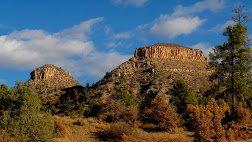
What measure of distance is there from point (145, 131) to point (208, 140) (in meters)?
7.56

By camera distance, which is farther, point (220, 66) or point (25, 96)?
point (220, 66)

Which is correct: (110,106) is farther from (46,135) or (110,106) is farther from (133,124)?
(46,135)

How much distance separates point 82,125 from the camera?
58375mm

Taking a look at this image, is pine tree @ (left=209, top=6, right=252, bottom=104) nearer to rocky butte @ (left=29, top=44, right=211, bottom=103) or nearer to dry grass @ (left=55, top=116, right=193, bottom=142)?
dry grass @ (left=55, top=116, right=193, bottom=142)

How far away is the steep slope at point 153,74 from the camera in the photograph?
14938 centimetres

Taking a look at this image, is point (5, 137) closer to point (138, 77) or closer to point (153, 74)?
point (138, 77)

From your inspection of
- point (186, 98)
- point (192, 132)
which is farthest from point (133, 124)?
point (186, 98)

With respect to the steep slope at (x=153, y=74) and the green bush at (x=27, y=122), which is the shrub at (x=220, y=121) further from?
the steep slope at (x=153, y=74)

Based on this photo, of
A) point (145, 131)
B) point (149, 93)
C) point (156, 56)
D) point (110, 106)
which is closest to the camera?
point (145, 131)

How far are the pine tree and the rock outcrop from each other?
102737 millimetres

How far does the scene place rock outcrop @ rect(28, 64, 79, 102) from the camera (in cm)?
17162

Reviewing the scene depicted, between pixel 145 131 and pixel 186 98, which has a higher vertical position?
pixel 186 98

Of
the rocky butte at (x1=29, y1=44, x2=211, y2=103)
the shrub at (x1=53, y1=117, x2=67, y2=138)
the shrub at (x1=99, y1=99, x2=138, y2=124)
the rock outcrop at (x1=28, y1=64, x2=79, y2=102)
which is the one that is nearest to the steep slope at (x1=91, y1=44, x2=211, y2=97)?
the rocky butte at (x1=29, y1=44, x2=211, y2=103)

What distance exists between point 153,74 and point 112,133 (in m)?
109
